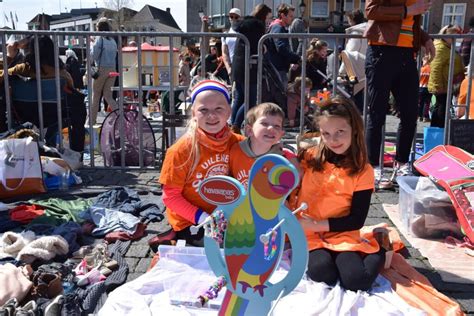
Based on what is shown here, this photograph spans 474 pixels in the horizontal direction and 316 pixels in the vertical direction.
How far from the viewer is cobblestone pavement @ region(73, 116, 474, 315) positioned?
9.57 feet

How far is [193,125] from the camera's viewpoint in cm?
312

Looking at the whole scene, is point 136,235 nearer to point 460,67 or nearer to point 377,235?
point 377,235

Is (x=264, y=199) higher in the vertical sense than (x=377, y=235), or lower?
higher

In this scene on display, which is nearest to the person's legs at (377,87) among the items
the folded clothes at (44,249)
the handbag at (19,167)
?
the folded clothes at (44,249)

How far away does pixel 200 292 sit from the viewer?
2656 millimetres

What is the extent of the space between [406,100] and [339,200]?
214 centimetres

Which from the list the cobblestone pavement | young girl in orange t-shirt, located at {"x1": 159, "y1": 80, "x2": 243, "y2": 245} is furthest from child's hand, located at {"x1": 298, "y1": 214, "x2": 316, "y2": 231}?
the cobblestone pavement

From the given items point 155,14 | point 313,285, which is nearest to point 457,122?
point 313,285

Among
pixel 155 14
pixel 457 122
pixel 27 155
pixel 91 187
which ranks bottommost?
pixel 91 187

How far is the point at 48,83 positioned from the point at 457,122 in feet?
13.4

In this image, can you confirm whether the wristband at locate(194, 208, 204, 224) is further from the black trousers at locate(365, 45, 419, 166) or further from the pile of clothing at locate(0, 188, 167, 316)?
the black trousers at locate(365, 45, 419, 166)

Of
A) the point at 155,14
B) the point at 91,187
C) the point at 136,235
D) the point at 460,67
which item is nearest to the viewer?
the point at 136,235

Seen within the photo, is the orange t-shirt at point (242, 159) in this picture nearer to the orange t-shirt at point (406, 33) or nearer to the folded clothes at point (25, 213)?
the folded clothes at point (25, 213)

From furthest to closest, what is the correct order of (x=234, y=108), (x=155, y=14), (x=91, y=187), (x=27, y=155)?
(x=155, y=14) → (x=234, y=108) → (x=91, y=187) → (x=27, y=155)
